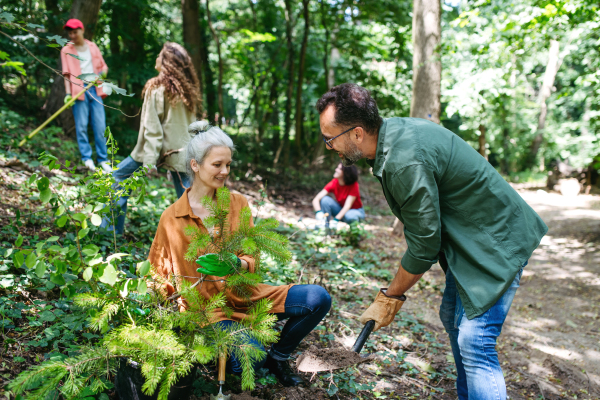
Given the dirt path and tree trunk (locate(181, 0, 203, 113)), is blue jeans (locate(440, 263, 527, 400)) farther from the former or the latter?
tree trunk (locate(181, 0, 203, 113))

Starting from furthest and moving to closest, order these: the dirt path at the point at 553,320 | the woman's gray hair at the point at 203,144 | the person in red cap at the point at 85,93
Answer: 1. the person in red cap at the point at 85,93
2. the dirt path at the point at 553,320
3. the woman's gray hair at the point at 203,144

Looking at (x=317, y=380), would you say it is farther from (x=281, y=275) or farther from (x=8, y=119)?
(x=8, y=119)

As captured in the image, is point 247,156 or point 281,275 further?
point 247,156

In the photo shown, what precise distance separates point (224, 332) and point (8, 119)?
18.7 ft

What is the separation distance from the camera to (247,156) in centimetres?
880

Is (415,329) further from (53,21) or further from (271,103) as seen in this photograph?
(271,103)

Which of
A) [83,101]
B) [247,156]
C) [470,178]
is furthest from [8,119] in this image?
[470,178]

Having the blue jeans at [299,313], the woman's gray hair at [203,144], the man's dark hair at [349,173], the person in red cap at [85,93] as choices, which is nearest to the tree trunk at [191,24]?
the person in red cap at [85,93]

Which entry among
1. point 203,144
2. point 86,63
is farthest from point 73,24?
point 203,144

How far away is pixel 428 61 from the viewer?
234 inches

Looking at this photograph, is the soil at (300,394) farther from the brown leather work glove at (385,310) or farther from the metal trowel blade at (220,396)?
the brown leather work glove at (385,310)

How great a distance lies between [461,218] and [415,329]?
185cm

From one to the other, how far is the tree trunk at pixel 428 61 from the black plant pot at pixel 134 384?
531cm

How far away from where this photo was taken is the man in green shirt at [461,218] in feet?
5.77
